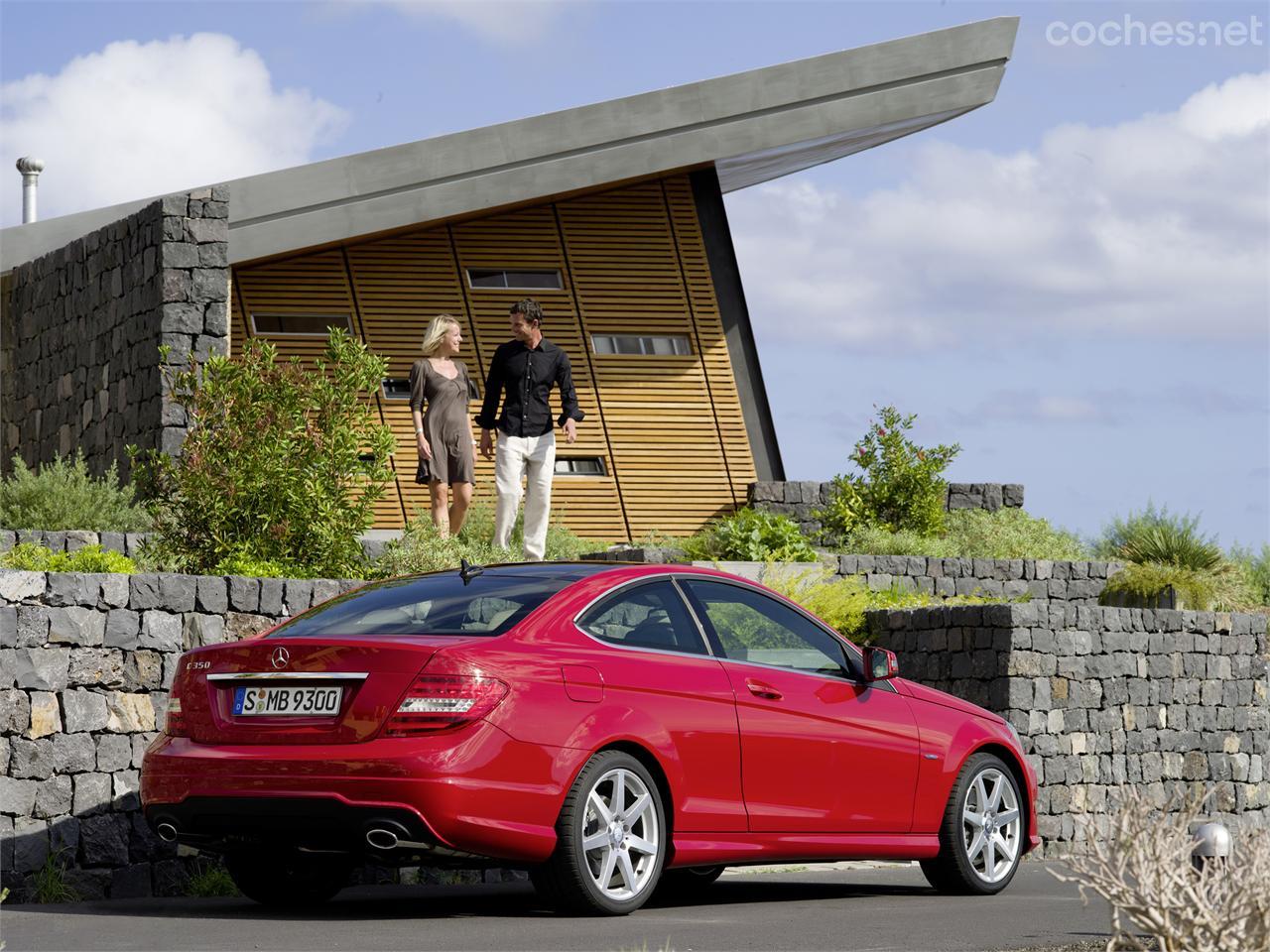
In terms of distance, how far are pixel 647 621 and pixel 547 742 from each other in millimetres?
1104

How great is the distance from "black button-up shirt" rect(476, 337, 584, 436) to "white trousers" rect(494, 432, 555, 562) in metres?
0.10

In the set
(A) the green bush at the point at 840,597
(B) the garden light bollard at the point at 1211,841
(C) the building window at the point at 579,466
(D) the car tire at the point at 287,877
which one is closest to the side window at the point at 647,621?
(D) the car tire at the point at 287,877

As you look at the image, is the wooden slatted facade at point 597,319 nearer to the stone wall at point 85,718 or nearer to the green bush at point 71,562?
the green bush at point 71,562

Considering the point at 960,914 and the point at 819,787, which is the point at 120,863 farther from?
the point at 960,914

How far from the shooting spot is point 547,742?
25.1 ft

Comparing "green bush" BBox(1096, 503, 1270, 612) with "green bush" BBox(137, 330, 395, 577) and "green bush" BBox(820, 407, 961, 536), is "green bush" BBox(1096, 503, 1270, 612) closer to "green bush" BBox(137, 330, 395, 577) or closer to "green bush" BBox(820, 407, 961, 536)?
"green bush" BBox(820, 407, 961, 536)

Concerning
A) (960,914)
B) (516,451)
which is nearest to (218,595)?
(960,914)

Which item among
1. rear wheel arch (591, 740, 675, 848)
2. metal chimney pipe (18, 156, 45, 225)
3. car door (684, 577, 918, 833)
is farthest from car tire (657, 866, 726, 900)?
metal chimney pipe (18, 156, 45, 225)

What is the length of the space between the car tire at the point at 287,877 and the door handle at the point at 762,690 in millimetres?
1939

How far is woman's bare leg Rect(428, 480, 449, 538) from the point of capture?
17.0 meters

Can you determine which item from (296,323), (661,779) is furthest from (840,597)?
(296,323)

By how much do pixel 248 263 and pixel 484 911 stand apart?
14.9 m

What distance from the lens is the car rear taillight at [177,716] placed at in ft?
26.4

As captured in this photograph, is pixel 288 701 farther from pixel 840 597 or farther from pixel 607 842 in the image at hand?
pixel 840 597
